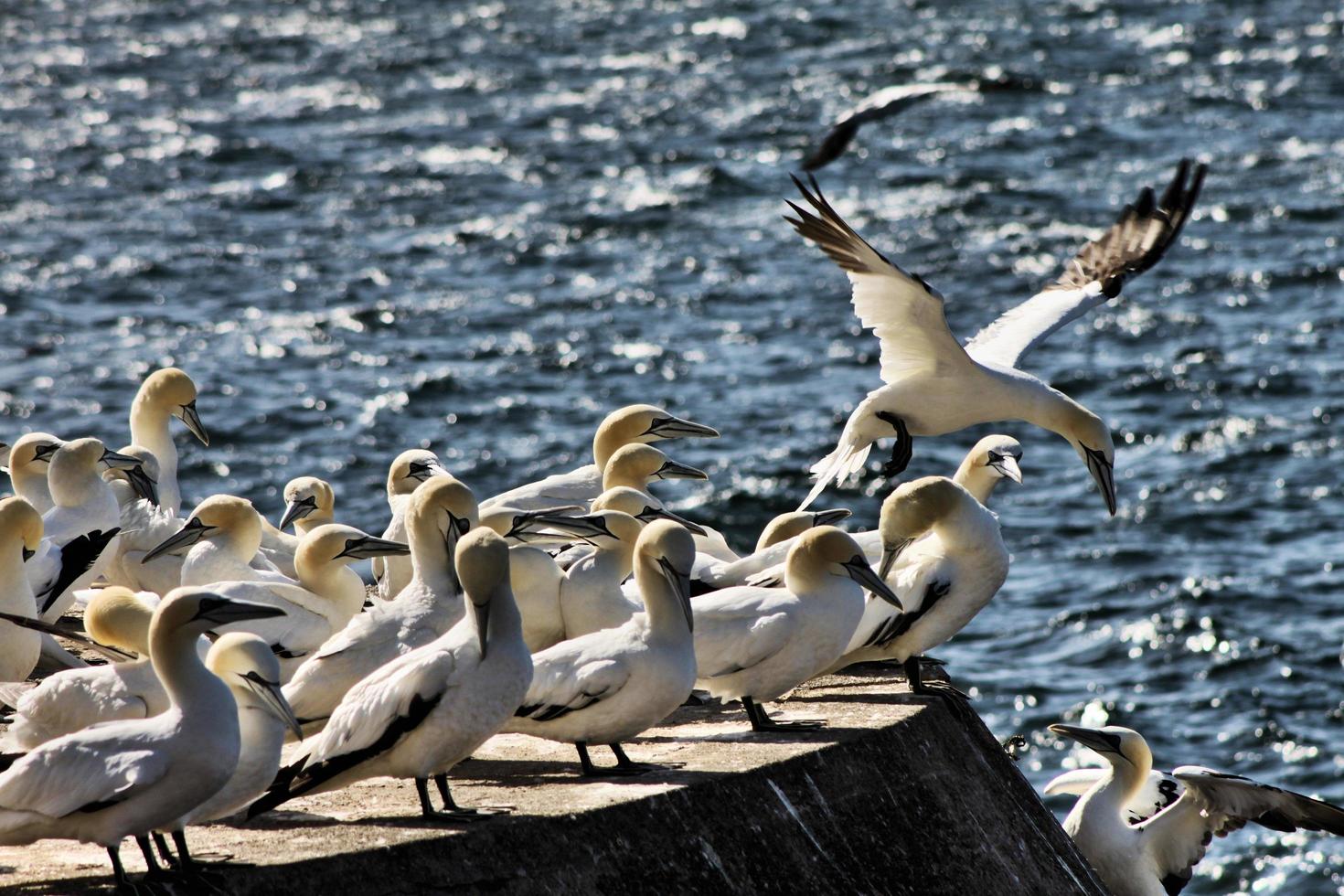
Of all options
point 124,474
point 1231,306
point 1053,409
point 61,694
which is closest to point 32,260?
point 1231,306

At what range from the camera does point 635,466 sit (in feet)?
27.8

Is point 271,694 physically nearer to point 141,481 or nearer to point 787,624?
point 787,624

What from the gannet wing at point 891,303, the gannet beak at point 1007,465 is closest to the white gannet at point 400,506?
the gannet wing at point 891,303

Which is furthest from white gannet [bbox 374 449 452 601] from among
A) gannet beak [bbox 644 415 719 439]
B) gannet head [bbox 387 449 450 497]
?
gannet beak [bbox 644 415 719 439]

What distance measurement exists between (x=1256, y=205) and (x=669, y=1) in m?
20.6

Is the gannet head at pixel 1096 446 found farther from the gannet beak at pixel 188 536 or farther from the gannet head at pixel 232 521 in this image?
the gannet beak at pixel 188 536

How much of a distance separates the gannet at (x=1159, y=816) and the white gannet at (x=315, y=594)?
2.95 metres

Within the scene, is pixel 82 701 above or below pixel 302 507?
above

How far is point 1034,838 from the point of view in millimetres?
6578

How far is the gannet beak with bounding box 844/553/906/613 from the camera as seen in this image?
6598 mm

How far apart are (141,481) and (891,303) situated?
12.1ft

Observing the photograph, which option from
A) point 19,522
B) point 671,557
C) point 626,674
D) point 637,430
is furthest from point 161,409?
point 626,674

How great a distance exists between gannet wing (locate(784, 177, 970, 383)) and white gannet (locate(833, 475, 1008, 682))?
5.65ft

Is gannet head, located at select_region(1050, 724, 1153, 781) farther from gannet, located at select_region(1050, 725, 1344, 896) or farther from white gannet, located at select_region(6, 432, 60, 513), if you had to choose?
white gannet, located at select_region(6, 432, 60, 513)
